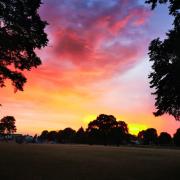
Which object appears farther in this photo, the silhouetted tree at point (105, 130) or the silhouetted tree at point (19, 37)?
the silhouetted tree at point (105, 130)

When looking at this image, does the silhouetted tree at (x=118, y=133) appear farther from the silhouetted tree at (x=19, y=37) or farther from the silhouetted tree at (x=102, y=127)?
the silhouetted tree at (x=19, y=37)

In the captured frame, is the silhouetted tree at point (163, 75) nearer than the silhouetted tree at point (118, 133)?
Yes

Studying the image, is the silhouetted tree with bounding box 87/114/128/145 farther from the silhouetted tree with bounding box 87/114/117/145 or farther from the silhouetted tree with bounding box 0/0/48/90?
the silhouetted tree with bounding box 0/0/48/90

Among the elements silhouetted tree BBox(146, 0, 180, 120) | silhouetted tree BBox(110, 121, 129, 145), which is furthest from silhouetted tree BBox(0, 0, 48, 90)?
silhouetted tree BBox(110, 121, 129, 145)

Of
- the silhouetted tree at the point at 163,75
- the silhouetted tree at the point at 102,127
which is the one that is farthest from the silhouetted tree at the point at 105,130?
the silhouetted tree at the point at 163,75

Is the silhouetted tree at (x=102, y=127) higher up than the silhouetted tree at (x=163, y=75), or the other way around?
the silhouetted tree at (x=102, y=127)

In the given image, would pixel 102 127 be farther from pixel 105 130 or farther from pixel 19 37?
pixel 19 37

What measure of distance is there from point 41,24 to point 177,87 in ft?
41.0

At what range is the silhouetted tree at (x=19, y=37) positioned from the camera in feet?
92.2

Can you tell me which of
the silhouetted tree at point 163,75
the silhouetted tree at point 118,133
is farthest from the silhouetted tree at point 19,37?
the silhouetted tree at point 118,133

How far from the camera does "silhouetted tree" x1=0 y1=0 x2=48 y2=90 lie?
92.2ft

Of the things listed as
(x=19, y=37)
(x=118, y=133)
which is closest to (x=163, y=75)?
(x=19, y=37)

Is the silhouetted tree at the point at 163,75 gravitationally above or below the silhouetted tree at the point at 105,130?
below

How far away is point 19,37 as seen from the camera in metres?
29.1
